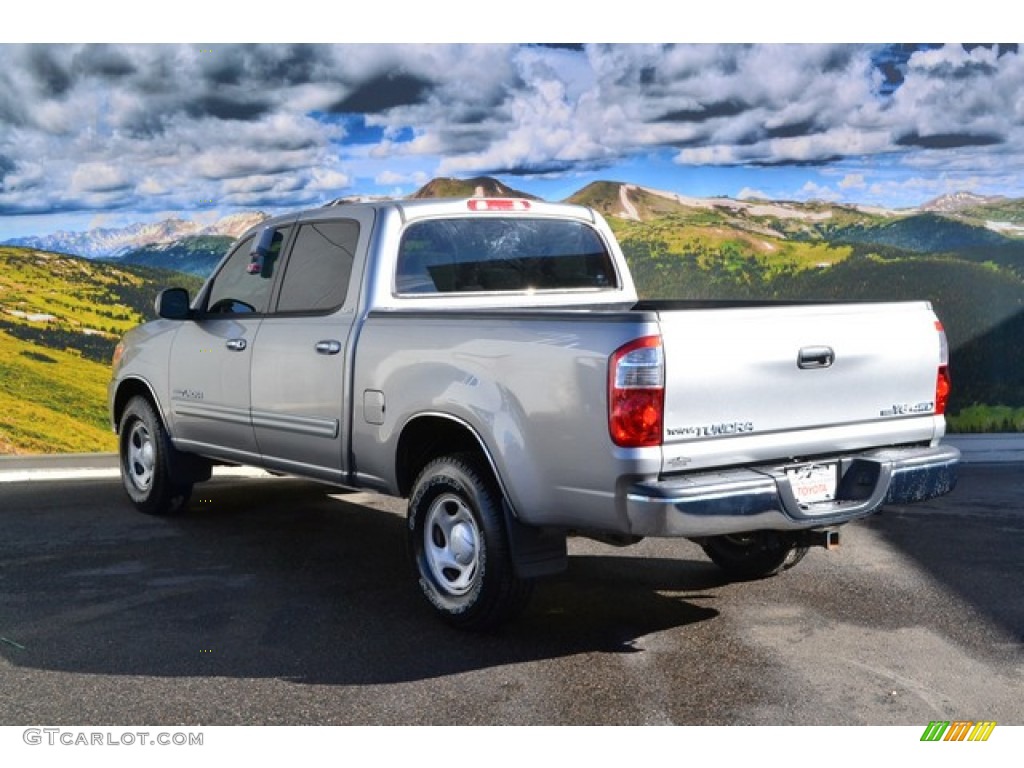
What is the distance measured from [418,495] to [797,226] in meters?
8.08

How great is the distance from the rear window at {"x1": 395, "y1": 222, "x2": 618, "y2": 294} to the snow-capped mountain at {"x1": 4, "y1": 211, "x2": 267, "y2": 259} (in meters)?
5.68

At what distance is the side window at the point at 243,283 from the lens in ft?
23.4

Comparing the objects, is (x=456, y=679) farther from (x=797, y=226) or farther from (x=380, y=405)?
(x=797, y=226)

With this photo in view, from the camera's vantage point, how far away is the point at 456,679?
16.5ft

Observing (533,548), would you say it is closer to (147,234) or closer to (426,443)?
(426,443)

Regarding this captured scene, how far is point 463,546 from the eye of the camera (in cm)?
566

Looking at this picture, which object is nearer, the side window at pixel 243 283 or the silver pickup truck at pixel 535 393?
the silver pickup truck at pixel 535 393

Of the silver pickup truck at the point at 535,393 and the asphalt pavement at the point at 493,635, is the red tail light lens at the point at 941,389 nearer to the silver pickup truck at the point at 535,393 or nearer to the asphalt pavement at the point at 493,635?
the silver pickup truck at the point at 535,393

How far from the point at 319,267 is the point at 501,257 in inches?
38.9

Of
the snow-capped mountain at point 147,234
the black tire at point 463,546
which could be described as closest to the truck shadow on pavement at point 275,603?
the black tire at point 463,546

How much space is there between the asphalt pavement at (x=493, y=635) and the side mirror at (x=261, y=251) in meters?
1.68

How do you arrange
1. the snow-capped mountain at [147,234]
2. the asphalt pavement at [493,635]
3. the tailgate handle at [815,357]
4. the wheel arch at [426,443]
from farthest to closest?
the snow-capped mountain at [147,234]
the wheel arch at [426,443]
the tailgate handle at [815,357]
the asphalt pavement at [493,635]

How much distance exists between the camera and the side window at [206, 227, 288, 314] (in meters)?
7.14

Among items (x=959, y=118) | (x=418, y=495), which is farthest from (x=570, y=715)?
(x=959, y=118)
